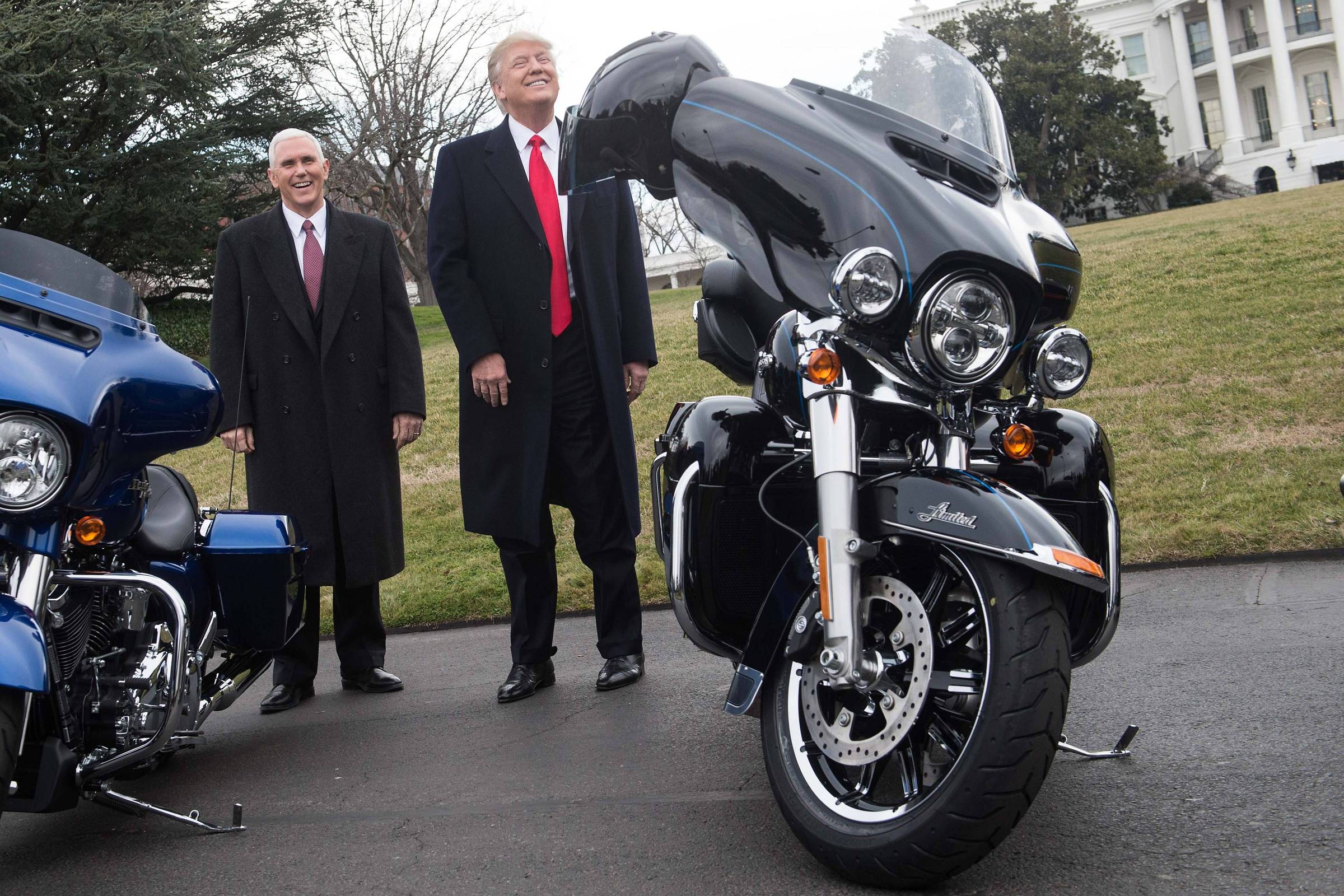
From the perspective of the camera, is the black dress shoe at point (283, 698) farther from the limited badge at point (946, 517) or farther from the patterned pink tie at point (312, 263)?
the limited badge at point (946, 517)

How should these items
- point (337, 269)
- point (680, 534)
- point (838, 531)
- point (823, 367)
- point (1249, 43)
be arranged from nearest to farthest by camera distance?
1. point (838, 531)
2. point (823, 367)
3. point (680, 534)
4. point (337, 269)
5. point (1249, 43)

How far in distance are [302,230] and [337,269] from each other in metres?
0.23

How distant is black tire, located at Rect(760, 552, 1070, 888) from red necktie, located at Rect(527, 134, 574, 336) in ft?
7.95

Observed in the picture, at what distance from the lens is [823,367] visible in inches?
107

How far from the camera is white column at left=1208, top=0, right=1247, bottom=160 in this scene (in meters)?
61.3

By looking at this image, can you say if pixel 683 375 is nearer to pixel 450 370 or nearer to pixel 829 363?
pixel 450 370

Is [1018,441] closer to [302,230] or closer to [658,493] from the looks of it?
[658,493]

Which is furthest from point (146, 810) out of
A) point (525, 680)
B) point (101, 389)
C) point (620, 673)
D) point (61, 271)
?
point (620, 673)

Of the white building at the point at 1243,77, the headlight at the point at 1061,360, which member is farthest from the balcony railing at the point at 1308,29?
the headlight at the point at 1061,360

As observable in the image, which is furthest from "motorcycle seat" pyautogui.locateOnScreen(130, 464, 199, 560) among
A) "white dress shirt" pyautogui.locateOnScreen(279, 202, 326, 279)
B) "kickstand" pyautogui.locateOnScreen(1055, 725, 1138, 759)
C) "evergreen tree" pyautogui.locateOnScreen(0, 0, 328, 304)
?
"evergreen tree" pyautogui.locateOnScreen(0, 0, 328, 304)

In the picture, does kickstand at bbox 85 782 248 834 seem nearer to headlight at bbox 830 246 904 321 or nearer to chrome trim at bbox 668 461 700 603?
chrome trim at bbox 668 461 700 603

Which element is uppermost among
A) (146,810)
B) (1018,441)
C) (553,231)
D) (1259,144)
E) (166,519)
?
(1259,144)

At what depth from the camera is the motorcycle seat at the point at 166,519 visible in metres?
3.70

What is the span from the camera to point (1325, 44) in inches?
2408
